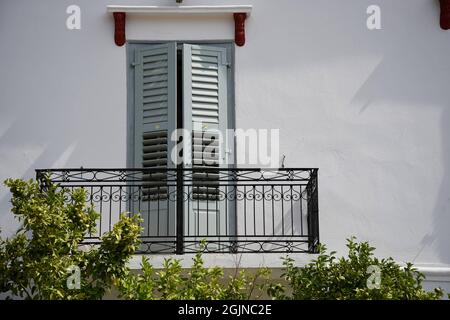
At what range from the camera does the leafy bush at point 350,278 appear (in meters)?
12.1

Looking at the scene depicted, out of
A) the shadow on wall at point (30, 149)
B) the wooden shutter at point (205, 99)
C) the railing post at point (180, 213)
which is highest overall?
the wooden shutter at point (205, 99)

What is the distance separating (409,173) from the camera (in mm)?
14180

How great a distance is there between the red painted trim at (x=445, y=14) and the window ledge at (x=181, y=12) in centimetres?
250

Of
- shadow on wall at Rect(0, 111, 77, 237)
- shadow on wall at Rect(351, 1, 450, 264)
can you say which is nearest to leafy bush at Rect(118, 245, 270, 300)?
shadow on wall at Rect(0, 111, 77, 237)

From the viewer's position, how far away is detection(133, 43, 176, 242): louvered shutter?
13.9 m

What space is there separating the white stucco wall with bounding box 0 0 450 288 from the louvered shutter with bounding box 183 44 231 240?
0.23 m

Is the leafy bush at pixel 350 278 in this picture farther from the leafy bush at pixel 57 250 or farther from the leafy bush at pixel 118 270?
the leafy bush at pixel 57 250

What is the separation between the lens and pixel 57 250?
40.7 ft

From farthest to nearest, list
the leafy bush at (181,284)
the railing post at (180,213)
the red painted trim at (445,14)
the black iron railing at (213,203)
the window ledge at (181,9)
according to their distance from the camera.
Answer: the red painted trim at (445,14), the window ledge at (181,9), the black iron railing at (213,203), the railing post at (180,213), the leafy bush at (181,284)

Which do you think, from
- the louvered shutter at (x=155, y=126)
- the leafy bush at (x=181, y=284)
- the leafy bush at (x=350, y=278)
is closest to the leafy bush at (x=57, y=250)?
the leafy bush at (x=181, y=284)

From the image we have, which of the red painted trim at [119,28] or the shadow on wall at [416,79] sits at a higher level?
the red painted trim at [119,28]

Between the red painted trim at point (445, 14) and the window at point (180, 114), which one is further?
the red painted trim at point (445, 14)
